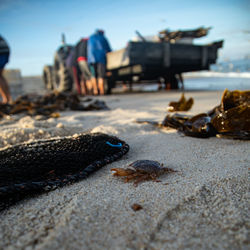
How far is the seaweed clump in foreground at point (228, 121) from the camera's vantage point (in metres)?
1.39

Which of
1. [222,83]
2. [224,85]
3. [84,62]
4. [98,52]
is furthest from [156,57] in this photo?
[222,83]

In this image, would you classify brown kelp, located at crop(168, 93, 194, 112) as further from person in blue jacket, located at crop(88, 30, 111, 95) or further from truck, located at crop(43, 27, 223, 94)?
person in blue jacket, located at crop(88, 30, 111, 95)

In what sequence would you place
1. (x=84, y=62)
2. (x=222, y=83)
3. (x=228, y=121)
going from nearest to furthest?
(x=228, y=121)
(x=84, y=62)
(x=222, y=83)

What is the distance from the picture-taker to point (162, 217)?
68cm

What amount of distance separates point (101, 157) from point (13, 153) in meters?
0.51

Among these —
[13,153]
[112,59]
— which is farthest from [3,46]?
[13,153]

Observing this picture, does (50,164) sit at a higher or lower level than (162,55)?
lower

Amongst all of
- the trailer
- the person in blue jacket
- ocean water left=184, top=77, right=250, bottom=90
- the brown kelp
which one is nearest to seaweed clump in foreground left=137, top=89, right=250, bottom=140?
the brown kelp

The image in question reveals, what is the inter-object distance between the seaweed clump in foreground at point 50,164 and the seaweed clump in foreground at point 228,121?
2.30ft

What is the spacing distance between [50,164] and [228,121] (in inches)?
50.4

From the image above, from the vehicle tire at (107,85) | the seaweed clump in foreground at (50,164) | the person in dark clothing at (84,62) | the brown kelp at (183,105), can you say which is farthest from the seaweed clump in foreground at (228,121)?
the person in dark clothing at (84,62)

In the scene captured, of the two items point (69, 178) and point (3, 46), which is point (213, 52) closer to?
point (3, 46)

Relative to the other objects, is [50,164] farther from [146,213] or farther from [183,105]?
[183,105]

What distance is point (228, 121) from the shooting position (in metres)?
1.41
